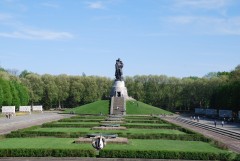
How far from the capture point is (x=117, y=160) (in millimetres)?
23578

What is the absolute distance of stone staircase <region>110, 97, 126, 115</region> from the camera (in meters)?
80.9

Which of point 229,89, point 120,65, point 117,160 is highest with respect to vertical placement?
point 120,65

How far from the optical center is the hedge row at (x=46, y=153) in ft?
79.6

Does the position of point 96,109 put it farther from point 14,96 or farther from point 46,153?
point 46,153

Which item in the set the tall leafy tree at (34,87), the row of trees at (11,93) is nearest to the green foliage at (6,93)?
the row of trees at (11,93)

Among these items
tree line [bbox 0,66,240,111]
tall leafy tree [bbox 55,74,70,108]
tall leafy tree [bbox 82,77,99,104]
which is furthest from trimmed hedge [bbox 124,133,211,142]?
tall leafy tree [bbox 82,77,99,104]

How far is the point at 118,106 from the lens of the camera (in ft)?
276

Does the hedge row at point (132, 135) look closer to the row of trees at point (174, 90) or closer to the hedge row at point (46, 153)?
the hedge row at point (46, 153)

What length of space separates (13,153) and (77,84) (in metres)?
99.5

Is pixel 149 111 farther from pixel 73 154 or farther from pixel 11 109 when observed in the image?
pixel 73 154

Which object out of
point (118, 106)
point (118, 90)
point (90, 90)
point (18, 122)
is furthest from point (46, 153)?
point (90, 90)

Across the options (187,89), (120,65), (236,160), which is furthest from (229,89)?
(236,160)

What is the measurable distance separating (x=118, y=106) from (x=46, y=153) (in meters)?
59.6

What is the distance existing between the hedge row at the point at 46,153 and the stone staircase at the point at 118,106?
55693 millimetres
